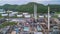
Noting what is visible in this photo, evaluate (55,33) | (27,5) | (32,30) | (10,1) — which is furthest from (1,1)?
(55,33)

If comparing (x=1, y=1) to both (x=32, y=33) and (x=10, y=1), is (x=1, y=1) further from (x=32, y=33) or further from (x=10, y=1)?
(x=32, y=33)

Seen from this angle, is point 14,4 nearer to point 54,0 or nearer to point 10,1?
point 10,1

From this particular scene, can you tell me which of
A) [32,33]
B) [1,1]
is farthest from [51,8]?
[1,1]

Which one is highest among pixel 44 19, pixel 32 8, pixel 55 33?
pixel 32 8

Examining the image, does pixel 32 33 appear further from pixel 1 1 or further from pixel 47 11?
pixel 1 1

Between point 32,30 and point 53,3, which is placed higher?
point 53,3

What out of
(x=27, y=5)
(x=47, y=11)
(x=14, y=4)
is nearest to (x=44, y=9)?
(x=47, y=11)

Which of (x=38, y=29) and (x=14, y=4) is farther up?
(x=14, y=4)

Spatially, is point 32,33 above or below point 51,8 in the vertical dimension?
below
